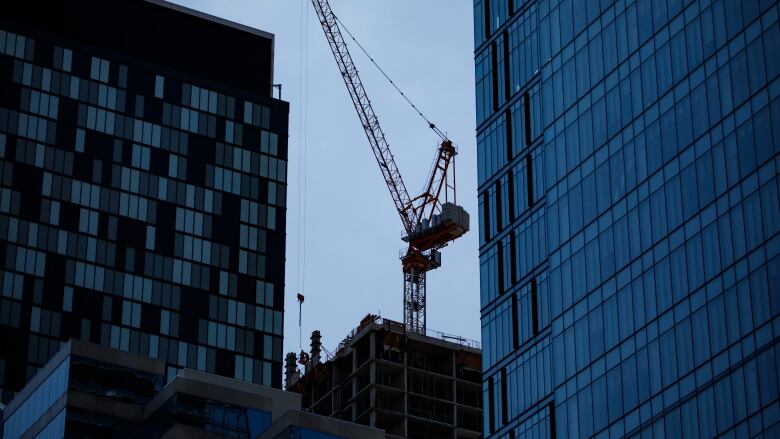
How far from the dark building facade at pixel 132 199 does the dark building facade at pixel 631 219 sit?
56569mm

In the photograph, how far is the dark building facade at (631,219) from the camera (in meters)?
97.4

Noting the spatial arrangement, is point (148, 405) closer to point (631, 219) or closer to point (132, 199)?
point (631, 219)

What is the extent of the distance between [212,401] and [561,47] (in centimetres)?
3368

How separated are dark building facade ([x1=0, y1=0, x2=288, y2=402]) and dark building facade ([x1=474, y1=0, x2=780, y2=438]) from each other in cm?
5657

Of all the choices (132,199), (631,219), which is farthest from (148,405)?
(132,199)

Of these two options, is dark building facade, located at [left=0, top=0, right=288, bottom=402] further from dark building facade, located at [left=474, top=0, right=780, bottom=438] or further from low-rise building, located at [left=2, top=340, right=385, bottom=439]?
dark building facade, located at [left=474, top=0, right=780, bottom=438]

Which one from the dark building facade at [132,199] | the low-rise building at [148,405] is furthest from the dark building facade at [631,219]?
the dark building facade at [132,199]

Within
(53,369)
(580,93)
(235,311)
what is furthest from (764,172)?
(235,311)

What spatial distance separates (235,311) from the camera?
184500 millimetres

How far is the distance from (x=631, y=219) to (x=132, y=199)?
284 ft

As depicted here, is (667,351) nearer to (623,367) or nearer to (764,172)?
(623,367)

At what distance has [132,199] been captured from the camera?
607 feet

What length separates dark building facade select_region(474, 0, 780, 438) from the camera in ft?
319

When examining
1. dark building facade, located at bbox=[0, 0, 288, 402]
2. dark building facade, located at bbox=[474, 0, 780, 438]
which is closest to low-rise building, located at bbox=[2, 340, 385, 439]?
dark building facade, located at bbox=[474, 0, 780, 438]
